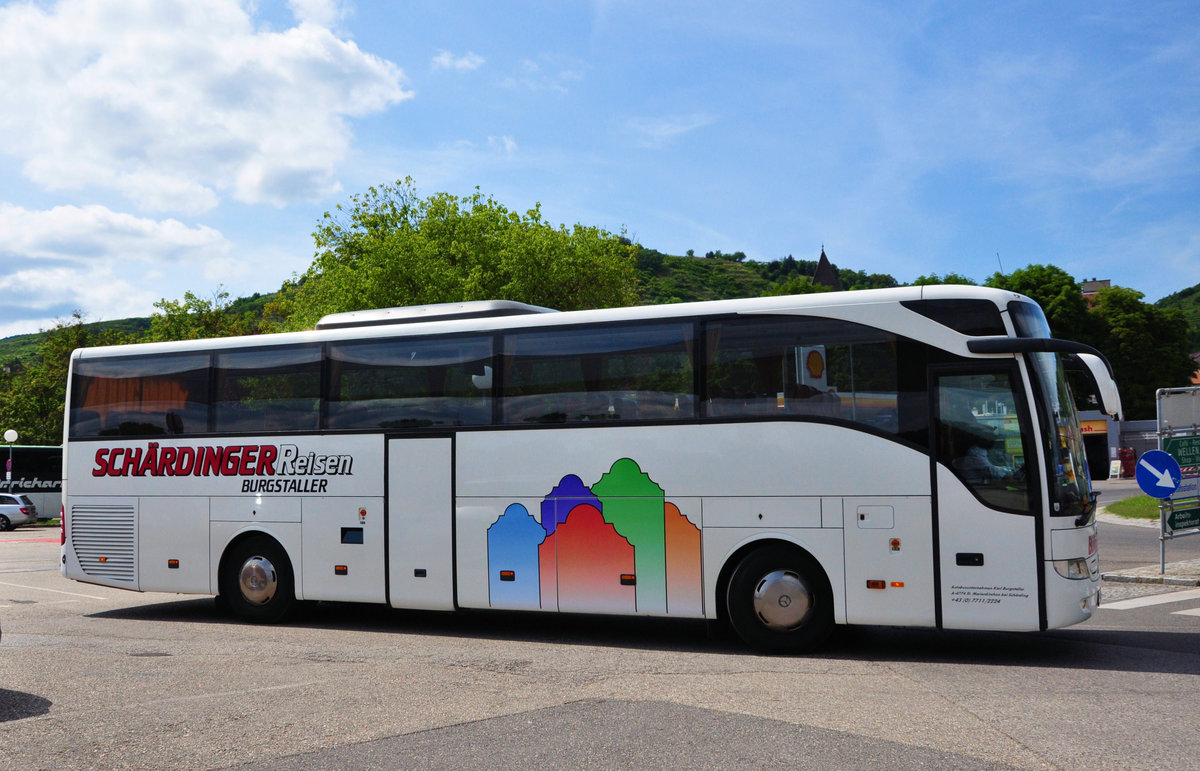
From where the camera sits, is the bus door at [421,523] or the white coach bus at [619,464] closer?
the white coach bus at [619,464]

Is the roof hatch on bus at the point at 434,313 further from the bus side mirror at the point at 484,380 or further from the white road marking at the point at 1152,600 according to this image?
the white road marking at the point at 1152,600

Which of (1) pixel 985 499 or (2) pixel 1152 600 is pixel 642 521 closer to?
(1) pixel 985 499

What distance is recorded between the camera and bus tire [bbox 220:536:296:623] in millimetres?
12164

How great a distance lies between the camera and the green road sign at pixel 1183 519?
49.9 ft

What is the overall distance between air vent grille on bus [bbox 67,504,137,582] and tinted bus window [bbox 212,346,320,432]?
195 centimetres

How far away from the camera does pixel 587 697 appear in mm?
7395

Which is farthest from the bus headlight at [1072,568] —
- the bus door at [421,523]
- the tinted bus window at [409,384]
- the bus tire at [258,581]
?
the bus tire at [258,581]

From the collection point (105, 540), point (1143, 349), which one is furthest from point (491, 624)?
point (1143, 349)

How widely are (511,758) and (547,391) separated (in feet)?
17.6

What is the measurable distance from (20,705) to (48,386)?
63.4 metres

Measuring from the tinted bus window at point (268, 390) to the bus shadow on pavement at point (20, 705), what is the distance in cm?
477

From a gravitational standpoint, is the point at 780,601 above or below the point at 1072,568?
below

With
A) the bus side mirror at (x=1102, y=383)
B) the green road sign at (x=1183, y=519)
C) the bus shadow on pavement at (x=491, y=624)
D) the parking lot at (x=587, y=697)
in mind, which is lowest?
the bus shadow on pavement at (x=491, y=624)

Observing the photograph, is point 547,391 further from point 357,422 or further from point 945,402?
point 945,402
